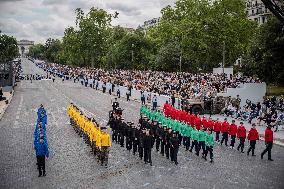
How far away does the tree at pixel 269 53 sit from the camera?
35875 mm

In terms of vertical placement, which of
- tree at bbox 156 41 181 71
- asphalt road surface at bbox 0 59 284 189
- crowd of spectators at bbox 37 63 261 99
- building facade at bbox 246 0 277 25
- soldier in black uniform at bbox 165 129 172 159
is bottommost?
asphalt road surface at bbox 0 59 284 189

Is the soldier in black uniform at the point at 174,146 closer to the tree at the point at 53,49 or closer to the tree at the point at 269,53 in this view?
the tree at the point at 269,53

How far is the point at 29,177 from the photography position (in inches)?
583

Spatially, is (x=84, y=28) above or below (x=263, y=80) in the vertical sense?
above

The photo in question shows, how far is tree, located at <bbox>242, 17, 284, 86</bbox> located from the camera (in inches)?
1412

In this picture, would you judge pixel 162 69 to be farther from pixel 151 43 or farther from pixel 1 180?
pixel 1 180

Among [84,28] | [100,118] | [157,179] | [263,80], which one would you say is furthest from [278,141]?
[84,28]

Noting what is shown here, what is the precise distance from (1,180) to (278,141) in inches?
554

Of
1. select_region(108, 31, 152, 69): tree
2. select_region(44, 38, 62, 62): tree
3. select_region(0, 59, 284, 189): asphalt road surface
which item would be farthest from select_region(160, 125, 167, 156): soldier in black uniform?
select_region(44, 38, 62, 62): tree

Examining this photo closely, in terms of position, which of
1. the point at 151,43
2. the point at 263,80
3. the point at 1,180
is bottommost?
the point at 1,180

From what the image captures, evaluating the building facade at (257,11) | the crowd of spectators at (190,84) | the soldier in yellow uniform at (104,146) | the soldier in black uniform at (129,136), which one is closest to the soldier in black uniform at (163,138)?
→ the soldier in black uniform at (129,136)

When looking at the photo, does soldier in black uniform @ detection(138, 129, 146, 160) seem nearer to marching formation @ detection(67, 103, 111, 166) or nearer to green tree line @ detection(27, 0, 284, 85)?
marching formation @ detection(67, 103, 111, 166)

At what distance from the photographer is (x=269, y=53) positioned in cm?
3612

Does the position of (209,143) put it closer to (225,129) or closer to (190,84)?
(225,129)
